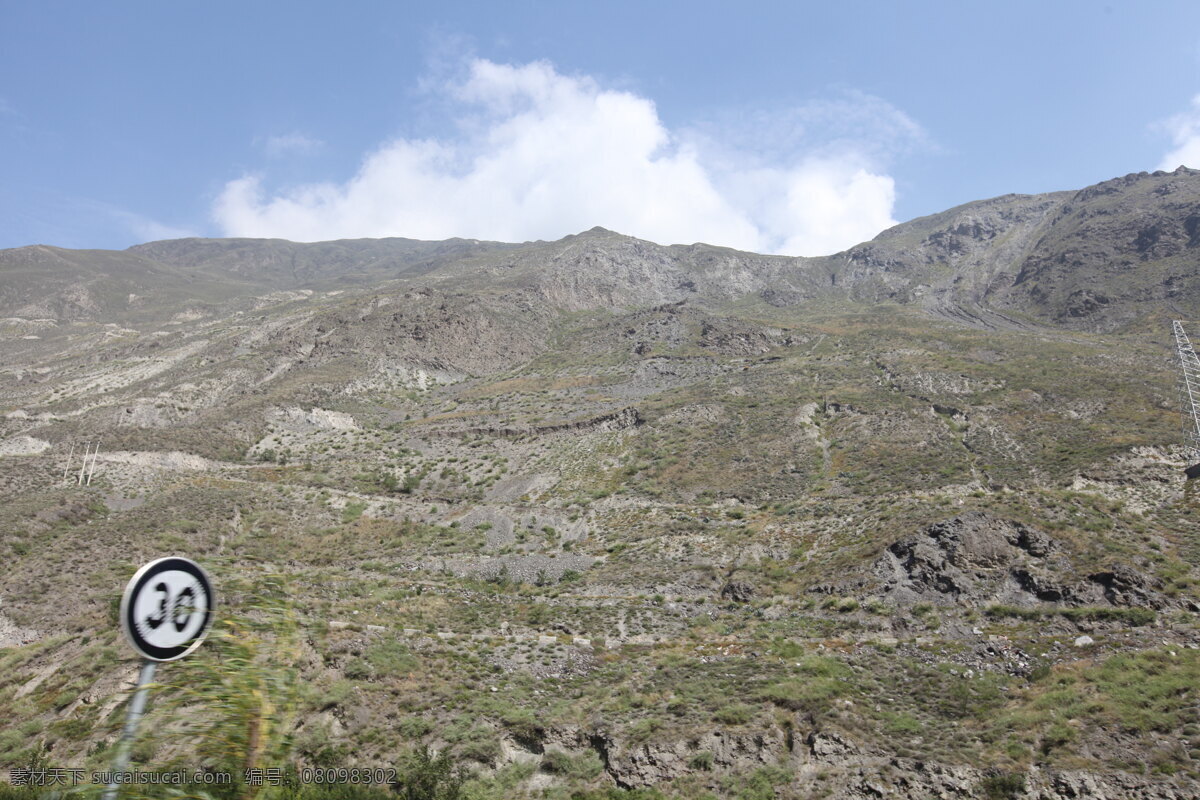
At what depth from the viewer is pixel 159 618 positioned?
3.65m

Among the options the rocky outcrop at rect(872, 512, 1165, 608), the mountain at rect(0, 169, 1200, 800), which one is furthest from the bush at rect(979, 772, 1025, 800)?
the rocky outcrop at rect(872, 512, 1165, 608)

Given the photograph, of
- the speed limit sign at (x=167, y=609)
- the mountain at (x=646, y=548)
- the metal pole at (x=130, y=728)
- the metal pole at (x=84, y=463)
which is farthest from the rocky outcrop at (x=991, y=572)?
the metal pole at (x=84, y=463)

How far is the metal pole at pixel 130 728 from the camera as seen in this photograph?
3.38 m

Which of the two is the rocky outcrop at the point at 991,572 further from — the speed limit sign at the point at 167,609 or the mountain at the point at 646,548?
the speed limit sign at the point at 167,609

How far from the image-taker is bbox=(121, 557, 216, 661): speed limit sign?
3467 mm

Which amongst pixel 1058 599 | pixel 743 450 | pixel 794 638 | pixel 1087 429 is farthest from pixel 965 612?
pixel 1087 429

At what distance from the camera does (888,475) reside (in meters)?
39.8

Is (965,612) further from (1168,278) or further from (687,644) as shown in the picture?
(1168,278)

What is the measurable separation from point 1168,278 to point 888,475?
96.1 meters

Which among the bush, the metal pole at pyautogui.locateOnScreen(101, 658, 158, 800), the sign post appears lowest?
the bush

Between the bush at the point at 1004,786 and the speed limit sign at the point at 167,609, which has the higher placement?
the speed limit sign at the point at 167,609

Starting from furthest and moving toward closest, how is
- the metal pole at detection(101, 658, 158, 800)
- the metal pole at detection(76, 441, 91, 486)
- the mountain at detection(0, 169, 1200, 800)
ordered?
the metal pole at detection(76, 441, 91, 486)
the mountain at detection(0, 169, 1200, 800)
the metal pole at detection(101, 658, 158, 800)

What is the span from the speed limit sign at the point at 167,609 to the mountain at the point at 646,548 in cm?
35

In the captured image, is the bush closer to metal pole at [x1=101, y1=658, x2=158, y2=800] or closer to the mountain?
the mountain
